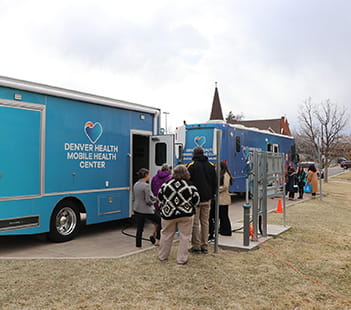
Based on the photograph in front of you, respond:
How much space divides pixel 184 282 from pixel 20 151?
148 inches

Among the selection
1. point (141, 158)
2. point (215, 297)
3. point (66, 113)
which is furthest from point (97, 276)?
point (141, 158)

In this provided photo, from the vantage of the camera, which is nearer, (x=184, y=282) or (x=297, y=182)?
(x=184, y=282)

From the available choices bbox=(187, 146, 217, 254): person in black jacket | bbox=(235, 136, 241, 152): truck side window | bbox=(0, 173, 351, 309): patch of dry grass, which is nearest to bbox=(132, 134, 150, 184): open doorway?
bbox=(187, 146, 217, 254): person in black jacket

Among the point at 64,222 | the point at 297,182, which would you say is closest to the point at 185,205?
the point at 64,222

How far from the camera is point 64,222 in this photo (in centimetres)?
794

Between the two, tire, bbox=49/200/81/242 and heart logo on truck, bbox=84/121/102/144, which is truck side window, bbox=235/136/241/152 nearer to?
heart logo on truck, bbox=84/121/102/144

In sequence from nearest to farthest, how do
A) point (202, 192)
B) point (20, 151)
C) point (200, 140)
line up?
point (202, 192), point (20, 151), point (200, 140)

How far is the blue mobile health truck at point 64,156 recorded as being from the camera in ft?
22.4

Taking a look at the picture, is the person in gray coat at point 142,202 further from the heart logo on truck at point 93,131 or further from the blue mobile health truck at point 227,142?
the blue mobile health truck at point 227,142

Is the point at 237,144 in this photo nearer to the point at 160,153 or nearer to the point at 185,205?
the point at 160,153

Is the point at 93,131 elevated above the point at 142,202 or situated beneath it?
elevated above

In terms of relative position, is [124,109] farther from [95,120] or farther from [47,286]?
[47,286]

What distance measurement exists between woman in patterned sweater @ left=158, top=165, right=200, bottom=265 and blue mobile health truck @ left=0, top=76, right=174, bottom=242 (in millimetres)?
2518

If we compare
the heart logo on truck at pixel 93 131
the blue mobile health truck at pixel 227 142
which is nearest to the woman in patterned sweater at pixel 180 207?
the heart logo on truck at pixel 93 131
